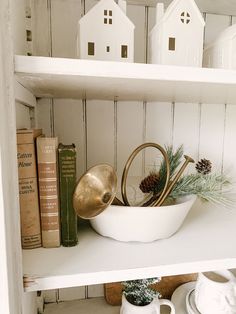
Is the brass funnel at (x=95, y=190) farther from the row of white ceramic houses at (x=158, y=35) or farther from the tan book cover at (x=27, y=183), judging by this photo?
the row of white ceramic houses at (x=158, y=35)

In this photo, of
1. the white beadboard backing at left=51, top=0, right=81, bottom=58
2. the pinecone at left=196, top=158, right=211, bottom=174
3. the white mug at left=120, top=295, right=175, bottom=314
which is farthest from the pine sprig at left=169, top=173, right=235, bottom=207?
the white beadboard backing at left=51, top=0, right=81, bottom=58

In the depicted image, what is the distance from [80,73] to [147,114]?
472 millimetres

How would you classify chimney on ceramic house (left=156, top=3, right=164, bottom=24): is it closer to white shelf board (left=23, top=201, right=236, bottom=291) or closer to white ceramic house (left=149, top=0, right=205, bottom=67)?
white ceramic house (left=149, top=0, right=205, bottom=67)

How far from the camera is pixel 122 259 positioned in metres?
0.51

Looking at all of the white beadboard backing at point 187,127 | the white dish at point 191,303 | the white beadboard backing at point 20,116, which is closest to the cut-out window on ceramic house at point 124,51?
the white beadboard backing at point 20,116

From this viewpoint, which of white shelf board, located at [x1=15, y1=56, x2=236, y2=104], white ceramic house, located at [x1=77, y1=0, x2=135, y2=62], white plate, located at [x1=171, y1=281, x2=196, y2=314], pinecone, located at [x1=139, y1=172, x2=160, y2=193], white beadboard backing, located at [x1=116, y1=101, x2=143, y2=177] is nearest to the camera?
white shelf board, located at [x1=15, y1=56, x2=236, y2=104]

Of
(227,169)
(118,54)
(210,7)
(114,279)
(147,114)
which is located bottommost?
(114,279)

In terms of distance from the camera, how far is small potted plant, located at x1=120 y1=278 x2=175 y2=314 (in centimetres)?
65

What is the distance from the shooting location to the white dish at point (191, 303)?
0.70 meters

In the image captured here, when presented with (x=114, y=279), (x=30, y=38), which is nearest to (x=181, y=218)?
(x=114, y=279)

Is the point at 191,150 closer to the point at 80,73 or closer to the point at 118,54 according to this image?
the point at 118,54

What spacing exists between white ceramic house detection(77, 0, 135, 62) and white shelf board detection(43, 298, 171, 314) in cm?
73

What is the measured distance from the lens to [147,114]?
87 centimetres

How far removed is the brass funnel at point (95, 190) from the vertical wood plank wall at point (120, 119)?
0.98 feet
